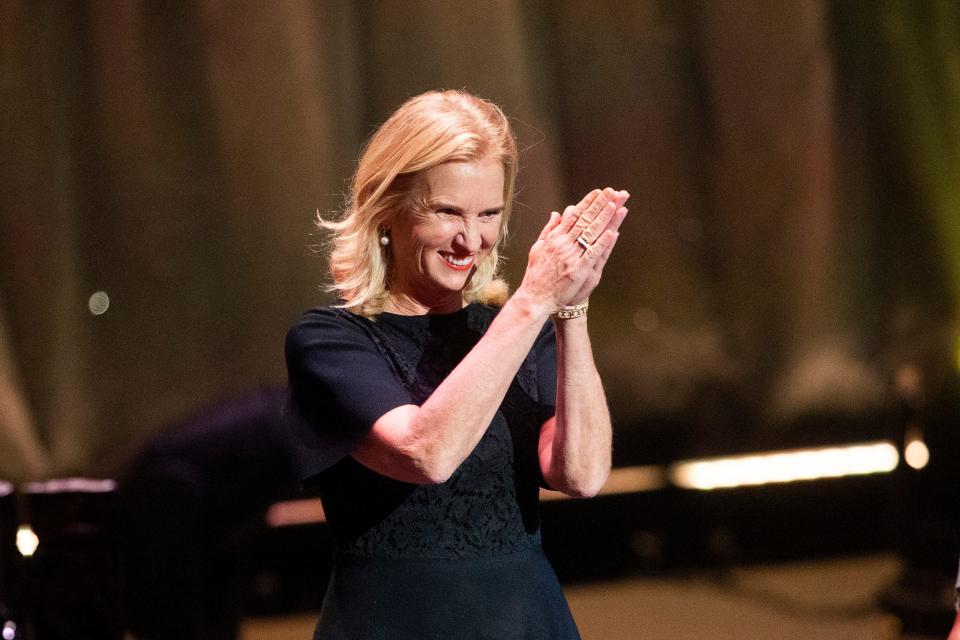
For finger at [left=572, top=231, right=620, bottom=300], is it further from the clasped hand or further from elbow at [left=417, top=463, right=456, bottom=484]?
elbow at [left=417, top=463, right=456, bottom=484]

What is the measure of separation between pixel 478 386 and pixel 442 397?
0.04m

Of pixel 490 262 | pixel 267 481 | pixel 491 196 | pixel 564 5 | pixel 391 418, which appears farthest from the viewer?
pixel 564 5

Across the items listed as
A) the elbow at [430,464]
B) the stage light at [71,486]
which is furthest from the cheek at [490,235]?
the stage light at [71,486]

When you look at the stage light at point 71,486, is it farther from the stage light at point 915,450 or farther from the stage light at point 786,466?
the stage light at point 915,450

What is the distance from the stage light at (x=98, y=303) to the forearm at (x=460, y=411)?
148cm

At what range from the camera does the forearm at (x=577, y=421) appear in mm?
1308

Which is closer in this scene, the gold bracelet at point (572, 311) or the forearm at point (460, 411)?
the forearm at point (460, 411)

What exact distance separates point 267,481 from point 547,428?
1.23 meters

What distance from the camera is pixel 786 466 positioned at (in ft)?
9.25

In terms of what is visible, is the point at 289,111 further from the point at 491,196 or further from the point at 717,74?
the point at 491,196

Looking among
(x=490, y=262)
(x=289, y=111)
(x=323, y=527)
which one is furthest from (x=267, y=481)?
(x=490, y=262)

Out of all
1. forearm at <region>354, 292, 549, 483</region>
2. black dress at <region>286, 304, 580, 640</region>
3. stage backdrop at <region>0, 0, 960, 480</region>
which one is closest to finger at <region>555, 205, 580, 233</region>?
forearm at <region>354, 292, 549, 483</region>

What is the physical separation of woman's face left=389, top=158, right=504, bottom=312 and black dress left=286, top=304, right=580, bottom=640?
0.32 feet

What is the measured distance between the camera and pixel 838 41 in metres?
2.80
